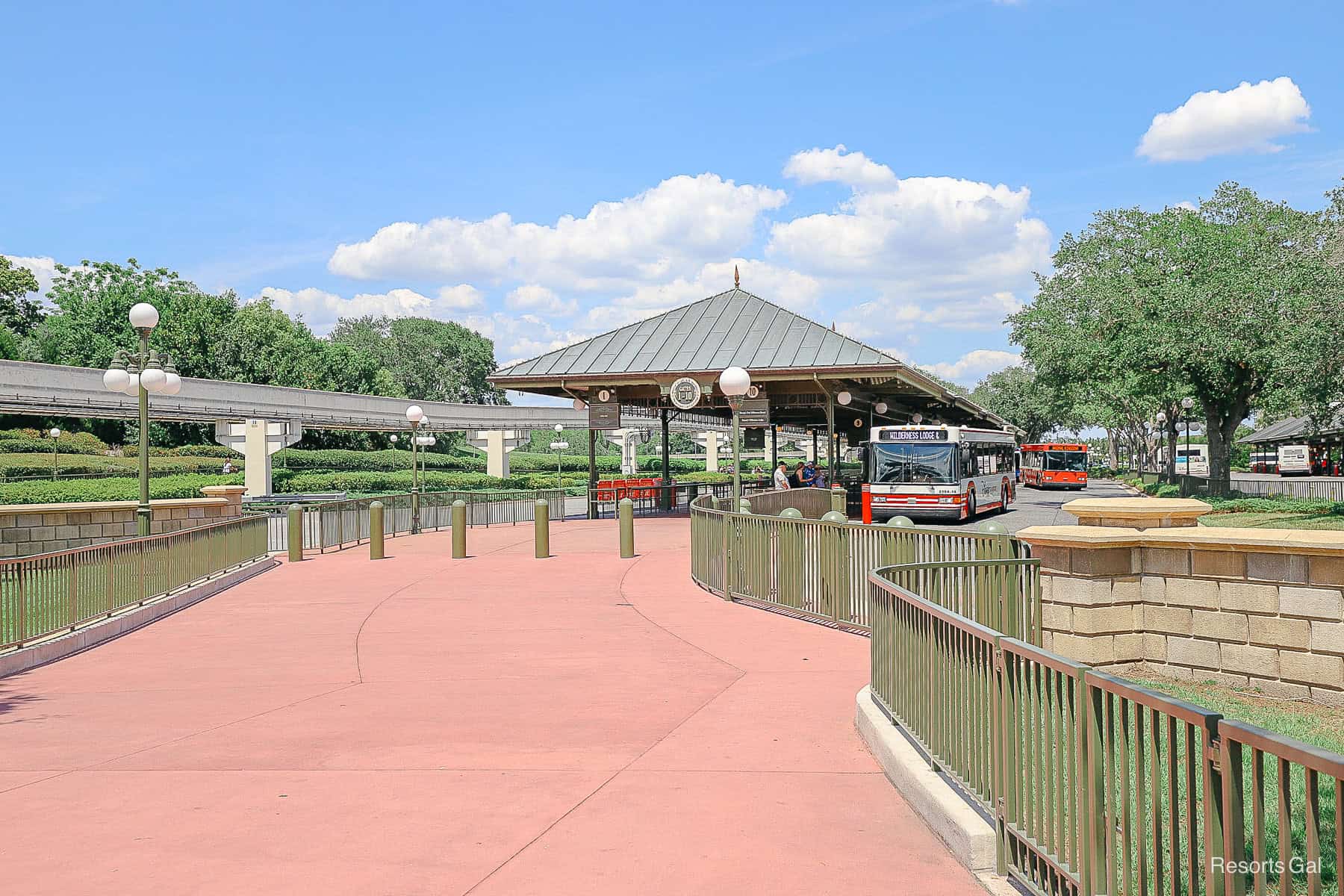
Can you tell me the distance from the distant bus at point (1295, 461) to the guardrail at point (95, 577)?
74.1 m

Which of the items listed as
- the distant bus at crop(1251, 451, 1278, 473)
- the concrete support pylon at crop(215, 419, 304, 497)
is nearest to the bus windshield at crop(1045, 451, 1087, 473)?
the distant bus at crop(1251, 451, 1278, 473)

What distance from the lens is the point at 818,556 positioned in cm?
1248

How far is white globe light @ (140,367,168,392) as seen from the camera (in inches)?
670

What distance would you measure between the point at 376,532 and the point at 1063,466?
49.4 meters

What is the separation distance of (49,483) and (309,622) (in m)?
28.2

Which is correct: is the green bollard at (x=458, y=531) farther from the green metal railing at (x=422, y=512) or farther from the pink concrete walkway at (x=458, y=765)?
the pink concrete walkway at (x=458, y=765)

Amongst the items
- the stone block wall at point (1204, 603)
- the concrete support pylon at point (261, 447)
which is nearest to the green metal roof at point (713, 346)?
the stone block wall at point (1204, 603)

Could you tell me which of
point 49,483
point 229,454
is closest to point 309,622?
point 49,483

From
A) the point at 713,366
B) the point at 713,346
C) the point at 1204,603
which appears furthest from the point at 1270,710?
the point at 713,346

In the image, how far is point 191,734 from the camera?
7621 millimetres

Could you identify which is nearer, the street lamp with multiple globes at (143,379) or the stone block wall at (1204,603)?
the stone block wall at (1204,603)

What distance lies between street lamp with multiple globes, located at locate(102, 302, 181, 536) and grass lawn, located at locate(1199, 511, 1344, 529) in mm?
22239

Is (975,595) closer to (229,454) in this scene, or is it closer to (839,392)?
(839,392)

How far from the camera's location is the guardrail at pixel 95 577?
10570 mm
